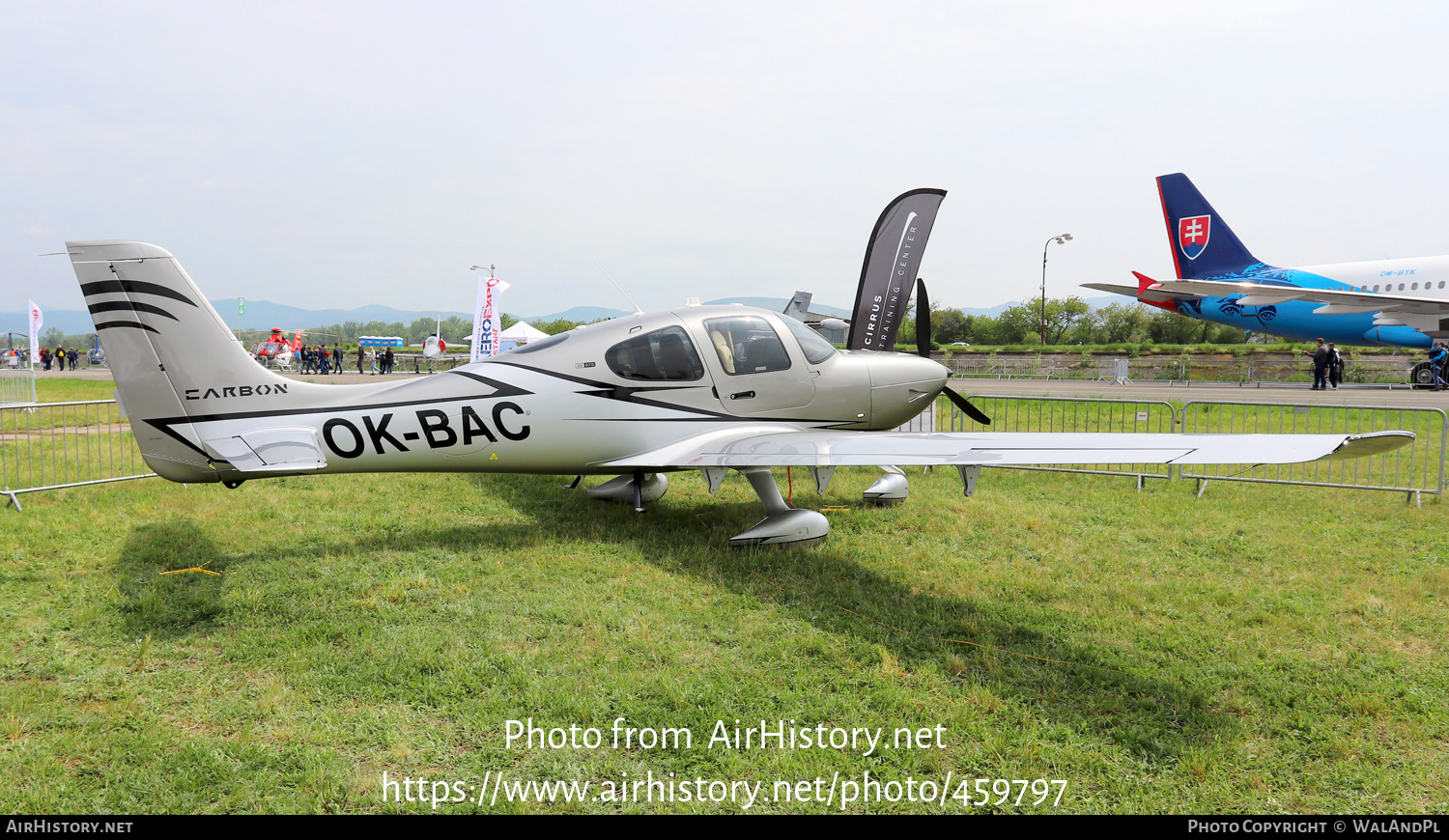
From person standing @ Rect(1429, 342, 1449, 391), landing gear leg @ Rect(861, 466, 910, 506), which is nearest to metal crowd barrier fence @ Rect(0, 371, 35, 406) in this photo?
landing gear leg @ Rect(861, 466, 910, 506)

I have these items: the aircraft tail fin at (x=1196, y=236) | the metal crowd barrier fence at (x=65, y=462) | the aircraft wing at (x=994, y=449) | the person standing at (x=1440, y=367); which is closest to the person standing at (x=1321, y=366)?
the person standing at (x=1440, y=367)

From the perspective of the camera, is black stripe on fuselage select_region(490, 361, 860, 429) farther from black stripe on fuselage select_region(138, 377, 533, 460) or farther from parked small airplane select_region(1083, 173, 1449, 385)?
parked small airplane select_region(1083, 173, 1449, 385)

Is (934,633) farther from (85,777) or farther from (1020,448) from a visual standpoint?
(85,777)

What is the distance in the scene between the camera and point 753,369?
6.96 metres

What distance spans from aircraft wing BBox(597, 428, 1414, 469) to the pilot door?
0.93ft

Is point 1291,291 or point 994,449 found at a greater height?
point 1291,291

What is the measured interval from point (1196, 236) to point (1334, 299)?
297 inches

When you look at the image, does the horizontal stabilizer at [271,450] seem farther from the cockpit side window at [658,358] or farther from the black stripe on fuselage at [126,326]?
the cockpit side window at [658,358]

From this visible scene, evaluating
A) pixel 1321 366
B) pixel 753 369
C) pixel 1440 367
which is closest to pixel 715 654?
pixel 753 369

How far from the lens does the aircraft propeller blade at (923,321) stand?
29.8ft

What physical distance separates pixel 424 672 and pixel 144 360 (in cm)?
341

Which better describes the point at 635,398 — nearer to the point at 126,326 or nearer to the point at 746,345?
the point at 746,345

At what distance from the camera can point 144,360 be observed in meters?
5.36
